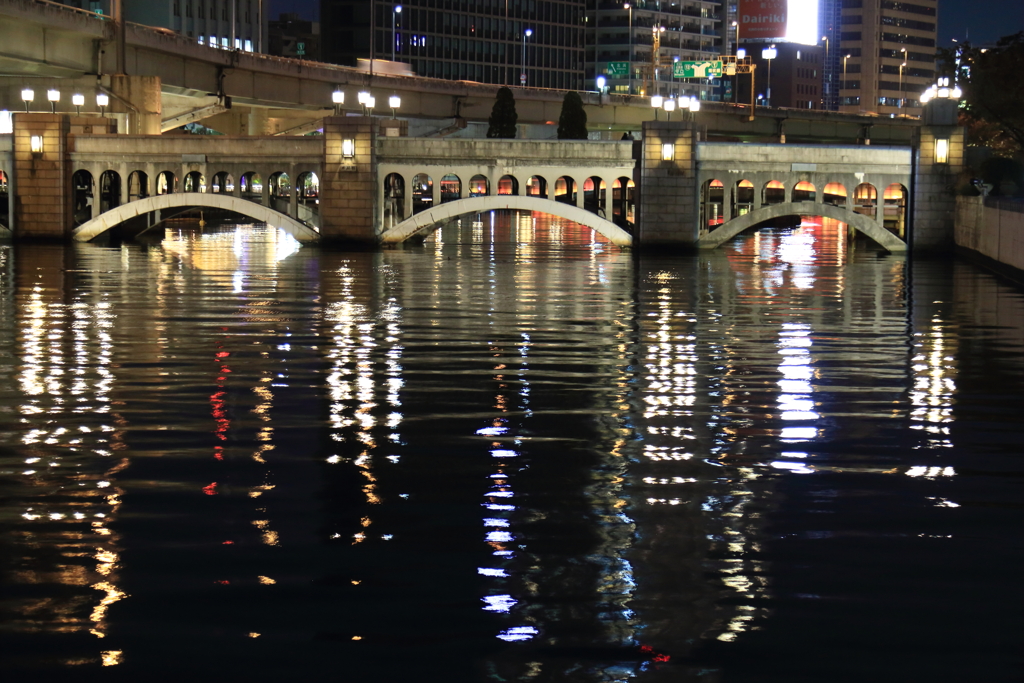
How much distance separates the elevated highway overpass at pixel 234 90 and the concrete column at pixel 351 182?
41.1 feet

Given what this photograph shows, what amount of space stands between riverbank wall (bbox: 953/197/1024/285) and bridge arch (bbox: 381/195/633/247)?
1476 cm

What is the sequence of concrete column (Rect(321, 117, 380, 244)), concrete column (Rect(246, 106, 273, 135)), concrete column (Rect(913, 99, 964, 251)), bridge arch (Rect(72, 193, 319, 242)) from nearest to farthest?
concrete column (Rect(913, 99, 964, 251)) < concrete column (Rect(321, 117, 380, 244)) < bridge arch (Rect(72, 193, 319, 242)) < concrete column (Rect(246, 106, 273, 135))

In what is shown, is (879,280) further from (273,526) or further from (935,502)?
(273,526)

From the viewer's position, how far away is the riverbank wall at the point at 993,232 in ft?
152

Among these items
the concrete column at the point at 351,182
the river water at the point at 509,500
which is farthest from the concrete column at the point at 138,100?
the river water at the point at 509,500

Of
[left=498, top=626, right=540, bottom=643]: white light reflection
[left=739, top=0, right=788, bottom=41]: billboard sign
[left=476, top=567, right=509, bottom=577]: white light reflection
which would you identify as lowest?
[left=498, top=626, right=540, bottom=643]: white light reflection

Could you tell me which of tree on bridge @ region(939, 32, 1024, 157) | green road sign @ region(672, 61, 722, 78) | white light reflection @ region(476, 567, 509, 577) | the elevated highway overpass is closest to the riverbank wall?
the elevated highway overpass

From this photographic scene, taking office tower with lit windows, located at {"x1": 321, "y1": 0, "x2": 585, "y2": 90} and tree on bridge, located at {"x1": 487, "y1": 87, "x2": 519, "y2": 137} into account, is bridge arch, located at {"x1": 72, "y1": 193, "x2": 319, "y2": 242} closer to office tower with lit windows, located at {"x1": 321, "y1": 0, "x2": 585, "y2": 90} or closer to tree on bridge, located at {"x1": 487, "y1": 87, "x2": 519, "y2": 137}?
Result: tree on bridge, located at {"x1": 487, "y1": 87, "x2": 519, "y2": 137}

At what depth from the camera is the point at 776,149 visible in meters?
63.7

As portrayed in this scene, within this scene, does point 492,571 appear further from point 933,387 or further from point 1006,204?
point 1006,204

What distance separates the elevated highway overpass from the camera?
222ft

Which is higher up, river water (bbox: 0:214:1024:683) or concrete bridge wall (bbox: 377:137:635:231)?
concrete bridge wall (bbox: 377:137:635:231)

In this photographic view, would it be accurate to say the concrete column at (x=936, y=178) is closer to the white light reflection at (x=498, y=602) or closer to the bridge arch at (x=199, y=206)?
the bridge arch at (x=199, y=206)

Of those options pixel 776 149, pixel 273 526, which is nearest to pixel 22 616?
pixel 273 526
